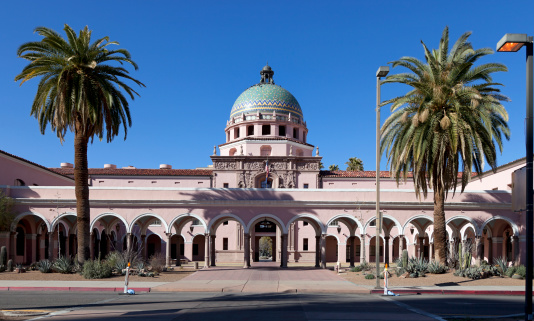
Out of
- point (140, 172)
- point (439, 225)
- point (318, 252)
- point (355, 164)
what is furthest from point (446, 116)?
point (355, 164)

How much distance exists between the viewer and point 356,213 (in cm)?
3975

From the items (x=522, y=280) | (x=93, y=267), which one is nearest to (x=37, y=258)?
(x=93, y=267)

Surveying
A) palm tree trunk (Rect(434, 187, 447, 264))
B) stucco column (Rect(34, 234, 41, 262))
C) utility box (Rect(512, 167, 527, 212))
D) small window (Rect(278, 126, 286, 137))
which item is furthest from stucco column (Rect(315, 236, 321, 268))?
utility box (Rect(512, 167, 527, 212))

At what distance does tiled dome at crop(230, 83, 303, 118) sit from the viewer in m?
61.5

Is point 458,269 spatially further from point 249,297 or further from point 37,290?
point 37,290

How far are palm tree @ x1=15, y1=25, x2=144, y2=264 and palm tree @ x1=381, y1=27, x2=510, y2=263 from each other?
15.5 meters

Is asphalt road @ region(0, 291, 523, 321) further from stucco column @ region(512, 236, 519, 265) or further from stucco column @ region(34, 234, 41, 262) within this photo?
stucco column @ region(34, 234, 41, 262)

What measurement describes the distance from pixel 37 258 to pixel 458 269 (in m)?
33.8

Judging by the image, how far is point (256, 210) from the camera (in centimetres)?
3966

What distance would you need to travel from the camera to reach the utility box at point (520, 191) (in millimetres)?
11375

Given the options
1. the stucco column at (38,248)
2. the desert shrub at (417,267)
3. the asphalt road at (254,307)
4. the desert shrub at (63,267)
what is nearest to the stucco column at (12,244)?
the stucco column at (38,248)

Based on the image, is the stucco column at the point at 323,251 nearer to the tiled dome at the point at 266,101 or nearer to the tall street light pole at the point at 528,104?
the tiled dome at the point at 266,101

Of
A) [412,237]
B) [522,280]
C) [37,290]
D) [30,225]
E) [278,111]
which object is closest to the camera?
[37,290]

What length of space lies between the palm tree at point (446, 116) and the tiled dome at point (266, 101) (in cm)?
3223
